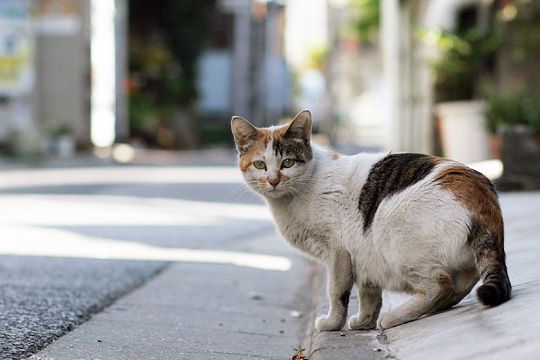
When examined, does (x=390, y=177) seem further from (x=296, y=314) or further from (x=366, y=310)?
(x=296, y=314)

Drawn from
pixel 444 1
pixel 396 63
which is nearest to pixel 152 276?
pixel 396 63

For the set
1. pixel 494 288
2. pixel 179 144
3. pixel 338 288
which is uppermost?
pixel 494 288

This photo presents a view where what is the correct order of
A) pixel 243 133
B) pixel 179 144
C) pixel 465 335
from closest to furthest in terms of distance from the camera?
pixel 465 335, pixel 243 133, pixel 179 144

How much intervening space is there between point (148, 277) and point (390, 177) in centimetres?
208

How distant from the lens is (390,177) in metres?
3.42

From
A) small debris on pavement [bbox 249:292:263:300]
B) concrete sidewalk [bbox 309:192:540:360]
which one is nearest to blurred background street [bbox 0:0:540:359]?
small debris on pavement [bbox 249:292:263:300]

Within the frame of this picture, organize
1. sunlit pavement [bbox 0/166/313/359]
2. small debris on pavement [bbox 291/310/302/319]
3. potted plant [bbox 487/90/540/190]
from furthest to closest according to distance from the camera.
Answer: potted plant [bbox 487/90/540/190] → small debris on pavement [bbox 291/310/302/319] → sunlit pavement [bbox 0/166/313/359]

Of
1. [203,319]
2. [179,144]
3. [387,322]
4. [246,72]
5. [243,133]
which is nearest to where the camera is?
[387,322]

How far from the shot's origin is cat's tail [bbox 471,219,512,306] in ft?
9.64

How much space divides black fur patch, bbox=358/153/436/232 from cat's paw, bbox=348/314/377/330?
0.39m

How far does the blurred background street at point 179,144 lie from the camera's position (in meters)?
4.11

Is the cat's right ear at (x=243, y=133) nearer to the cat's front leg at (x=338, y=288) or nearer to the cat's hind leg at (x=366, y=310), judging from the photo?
the cat's front leg at (x=338, y=288)

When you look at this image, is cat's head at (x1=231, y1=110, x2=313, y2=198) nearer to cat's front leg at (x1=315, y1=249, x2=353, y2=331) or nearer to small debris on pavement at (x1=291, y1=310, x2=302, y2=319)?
cat's front leg at (x1=315, y1=249, x2=353, y2=331)

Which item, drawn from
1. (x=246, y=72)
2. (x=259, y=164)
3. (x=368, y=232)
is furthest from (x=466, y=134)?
(x=246, y=72)
